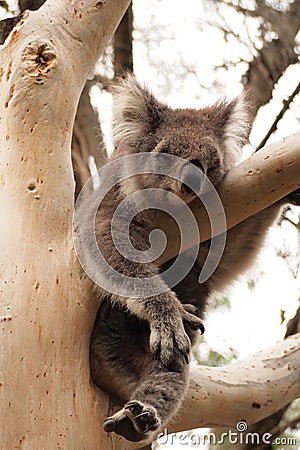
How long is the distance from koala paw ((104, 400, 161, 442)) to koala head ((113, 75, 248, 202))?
1117 millimetres

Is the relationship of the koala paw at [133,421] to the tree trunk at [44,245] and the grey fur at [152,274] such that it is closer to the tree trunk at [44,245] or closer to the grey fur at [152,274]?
the grey fur at [152,274]

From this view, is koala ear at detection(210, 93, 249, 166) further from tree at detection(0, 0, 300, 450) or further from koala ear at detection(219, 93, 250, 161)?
tree at detection(0, 0, 300, 450)

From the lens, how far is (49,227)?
284 cm

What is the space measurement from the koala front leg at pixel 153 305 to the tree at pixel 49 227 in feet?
0.79

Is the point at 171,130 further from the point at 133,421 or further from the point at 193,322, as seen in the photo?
the point at 133,421

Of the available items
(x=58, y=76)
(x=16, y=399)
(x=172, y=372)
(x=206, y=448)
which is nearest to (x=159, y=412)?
(x=172, y=372)

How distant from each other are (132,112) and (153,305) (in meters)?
1.08

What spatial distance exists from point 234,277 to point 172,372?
105 cm

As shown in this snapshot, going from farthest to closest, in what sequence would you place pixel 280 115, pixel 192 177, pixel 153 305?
pixel 280 115 → pixel 192 177 → pixel 153 305

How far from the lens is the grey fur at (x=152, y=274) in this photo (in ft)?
9.15

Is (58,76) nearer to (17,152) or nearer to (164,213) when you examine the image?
(17,152)

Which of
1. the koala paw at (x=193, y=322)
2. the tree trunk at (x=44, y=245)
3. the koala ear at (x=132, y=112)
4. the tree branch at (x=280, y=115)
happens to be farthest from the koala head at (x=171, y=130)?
the tree branch at (x=280, y=115)

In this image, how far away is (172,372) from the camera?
287cm

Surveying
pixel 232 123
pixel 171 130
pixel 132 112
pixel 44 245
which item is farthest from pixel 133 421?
pixel 232 123
